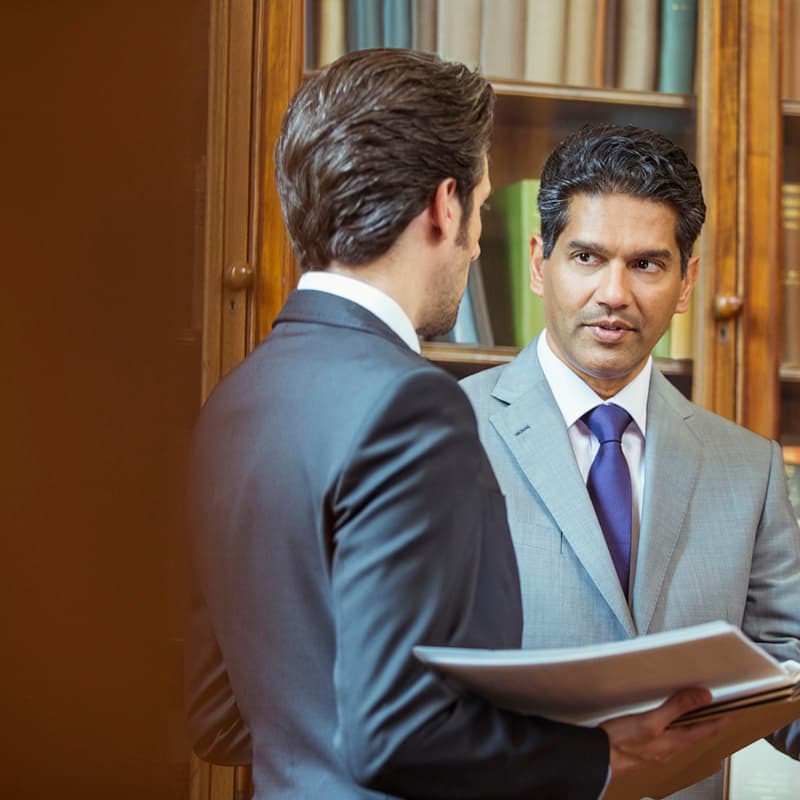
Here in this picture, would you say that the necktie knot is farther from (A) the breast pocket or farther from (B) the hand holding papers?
(B) the hand holding papers

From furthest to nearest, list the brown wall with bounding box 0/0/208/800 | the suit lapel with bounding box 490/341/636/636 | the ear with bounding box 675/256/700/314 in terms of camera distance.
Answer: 1. the ear with bounding box 675/256/700/314
2. the suit lapel with bounding box 490/341/636/636
3. the brown wall with bounding box 0/0/208/800

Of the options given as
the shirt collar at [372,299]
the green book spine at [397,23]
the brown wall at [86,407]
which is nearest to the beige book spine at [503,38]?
the green book spine at [397,23]

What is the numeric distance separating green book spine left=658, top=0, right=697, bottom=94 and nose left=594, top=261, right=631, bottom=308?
2.10ft

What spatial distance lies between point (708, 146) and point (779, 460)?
699mm

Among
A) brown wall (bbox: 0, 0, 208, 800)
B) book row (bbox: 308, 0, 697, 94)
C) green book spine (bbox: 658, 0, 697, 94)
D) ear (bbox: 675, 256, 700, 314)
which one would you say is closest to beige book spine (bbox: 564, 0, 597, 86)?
book row (bbox: 308, 0, 697, 94)

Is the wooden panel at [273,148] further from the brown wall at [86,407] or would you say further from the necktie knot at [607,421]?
the brown wall at [86,407]

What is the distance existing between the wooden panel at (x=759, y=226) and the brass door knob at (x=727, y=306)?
25mm

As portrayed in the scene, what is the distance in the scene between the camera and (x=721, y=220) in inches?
77.4

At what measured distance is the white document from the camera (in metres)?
0.66

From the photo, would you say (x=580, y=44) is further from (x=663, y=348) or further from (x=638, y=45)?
(x=663, y=348)

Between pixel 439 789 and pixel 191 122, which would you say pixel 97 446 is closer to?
pixel 191 122

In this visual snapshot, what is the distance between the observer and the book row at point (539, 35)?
6.29ft

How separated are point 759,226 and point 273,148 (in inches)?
34.6

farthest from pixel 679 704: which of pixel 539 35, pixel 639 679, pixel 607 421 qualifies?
pixel 539 35
